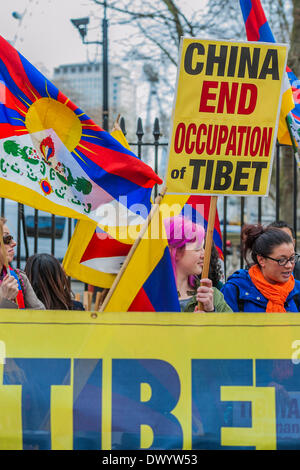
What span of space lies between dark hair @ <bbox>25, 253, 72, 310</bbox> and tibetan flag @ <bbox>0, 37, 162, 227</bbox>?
2.13ft

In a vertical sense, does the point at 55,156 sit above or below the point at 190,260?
above

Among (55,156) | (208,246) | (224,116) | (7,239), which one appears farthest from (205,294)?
(7,239)

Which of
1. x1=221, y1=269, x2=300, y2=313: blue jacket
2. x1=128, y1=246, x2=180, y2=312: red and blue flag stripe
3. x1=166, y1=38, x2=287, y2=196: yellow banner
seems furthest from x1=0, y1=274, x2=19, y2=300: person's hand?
x1=221, y1=269, x2=300, y2=313: blue jacket

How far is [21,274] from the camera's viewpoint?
12.1ft

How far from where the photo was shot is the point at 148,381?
272cm

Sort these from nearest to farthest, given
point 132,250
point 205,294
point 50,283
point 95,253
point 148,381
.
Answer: point 148,381
point 205,294
point 132,250
point 50,283
point 95,253

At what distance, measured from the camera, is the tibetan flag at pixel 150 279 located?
3.29m

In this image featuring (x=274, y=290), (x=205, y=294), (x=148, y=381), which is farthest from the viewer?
(x=274, y=290)

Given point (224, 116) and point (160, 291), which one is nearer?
point (224, 116)

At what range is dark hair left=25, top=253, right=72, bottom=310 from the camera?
3.93m

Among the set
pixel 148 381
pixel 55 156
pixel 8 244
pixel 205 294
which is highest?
pixel 55 156

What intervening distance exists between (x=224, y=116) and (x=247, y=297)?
113 cm

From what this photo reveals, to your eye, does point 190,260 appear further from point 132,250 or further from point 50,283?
point 50,283

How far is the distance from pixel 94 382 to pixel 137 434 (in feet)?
1.03
